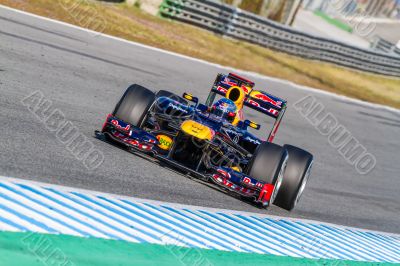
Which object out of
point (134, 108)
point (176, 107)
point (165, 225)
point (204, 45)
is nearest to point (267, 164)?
point (176, 107)

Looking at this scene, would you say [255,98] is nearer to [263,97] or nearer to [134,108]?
[263,97]

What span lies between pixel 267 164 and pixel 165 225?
2.33 meters

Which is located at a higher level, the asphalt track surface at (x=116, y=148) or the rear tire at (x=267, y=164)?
the rear tire at (x=267, y=164)

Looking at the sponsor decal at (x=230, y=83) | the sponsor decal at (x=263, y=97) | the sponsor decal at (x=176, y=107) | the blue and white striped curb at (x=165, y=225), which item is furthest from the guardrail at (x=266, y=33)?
the blue and white striped curb at (x=165, y=225)

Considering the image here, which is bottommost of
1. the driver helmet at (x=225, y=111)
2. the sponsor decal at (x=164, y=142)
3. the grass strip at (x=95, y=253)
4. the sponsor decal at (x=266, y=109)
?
the grass strip at (x=95, y=253)

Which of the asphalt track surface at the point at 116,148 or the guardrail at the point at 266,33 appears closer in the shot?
the asphalt track surface at the point at 116,148

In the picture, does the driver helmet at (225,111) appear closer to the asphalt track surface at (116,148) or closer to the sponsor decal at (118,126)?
the asphalt track surface at (116,148)

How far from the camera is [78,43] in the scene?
1678 centimetres

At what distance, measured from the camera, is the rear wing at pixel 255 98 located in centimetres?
1074

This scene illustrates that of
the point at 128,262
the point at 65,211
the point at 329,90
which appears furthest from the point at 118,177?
the point at 329,90

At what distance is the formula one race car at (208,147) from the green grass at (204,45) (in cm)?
1029

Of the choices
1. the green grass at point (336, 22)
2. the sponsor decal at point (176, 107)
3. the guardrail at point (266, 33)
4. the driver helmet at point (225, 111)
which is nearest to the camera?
the sponsor decal at point (176, 107)

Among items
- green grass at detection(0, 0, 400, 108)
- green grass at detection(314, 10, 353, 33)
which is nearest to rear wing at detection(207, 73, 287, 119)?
green grass at detection(0, 0, 400, 108)

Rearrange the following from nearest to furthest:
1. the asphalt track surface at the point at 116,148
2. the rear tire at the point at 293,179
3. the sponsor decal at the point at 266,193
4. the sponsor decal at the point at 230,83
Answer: the asphalt track surface at the point at 116,148 → the sponsor decal at the point at 266,193 → the rear tire at the point at 293,179 → the sponsor decal at the point at 230,83
